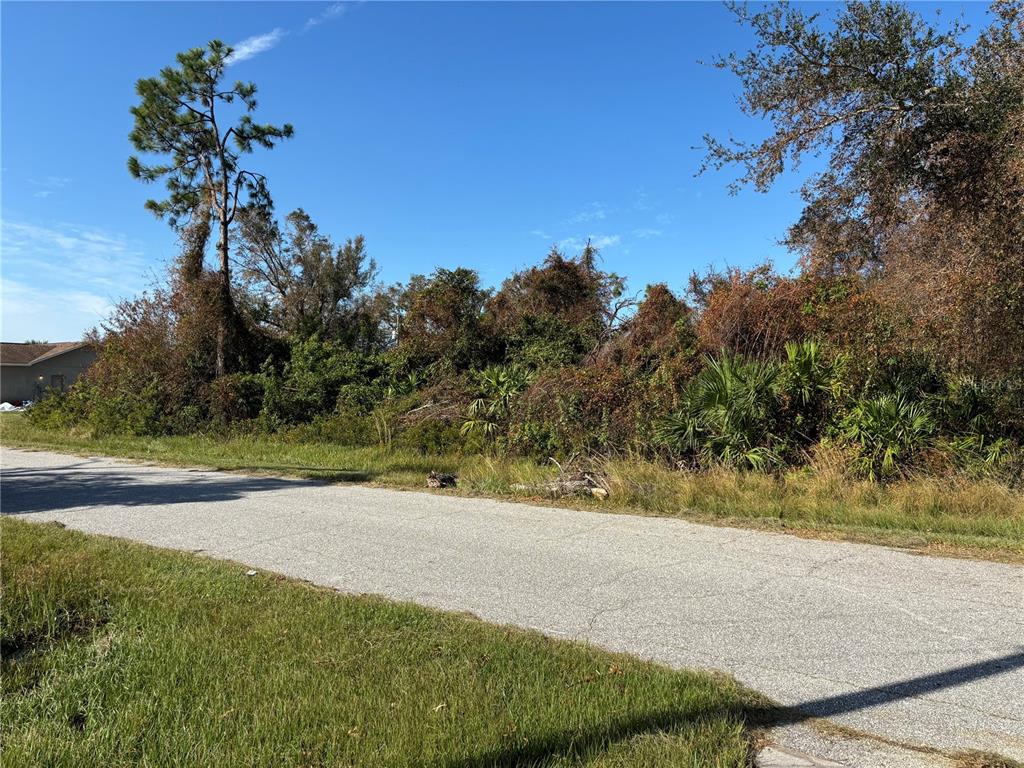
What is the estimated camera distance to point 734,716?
3637 millimetres

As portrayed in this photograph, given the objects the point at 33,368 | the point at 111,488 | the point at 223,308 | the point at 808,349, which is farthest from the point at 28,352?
the point at 808,349

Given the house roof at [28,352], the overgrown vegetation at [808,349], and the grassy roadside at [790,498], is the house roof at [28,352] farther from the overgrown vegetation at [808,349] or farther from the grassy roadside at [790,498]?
the grassy roadside at [790,498]

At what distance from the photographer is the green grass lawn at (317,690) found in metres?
3.26

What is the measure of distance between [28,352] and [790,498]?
61.1 m

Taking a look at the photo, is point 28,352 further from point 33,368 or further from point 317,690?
point 317,690

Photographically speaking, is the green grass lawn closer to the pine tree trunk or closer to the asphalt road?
the asphalt road

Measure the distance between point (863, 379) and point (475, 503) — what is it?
690cm

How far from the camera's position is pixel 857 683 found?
13.6ft

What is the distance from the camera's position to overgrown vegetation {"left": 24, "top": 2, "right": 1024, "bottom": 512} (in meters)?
10.3

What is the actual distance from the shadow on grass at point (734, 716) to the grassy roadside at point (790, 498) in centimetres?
326

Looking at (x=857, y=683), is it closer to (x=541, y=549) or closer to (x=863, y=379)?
(x=541, y=549)

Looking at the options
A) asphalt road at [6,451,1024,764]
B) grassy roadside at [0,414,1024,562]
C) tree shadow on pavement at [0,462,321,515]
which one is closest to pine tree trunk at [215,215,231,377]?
tree shadow on pavement at [0,462,321,515]

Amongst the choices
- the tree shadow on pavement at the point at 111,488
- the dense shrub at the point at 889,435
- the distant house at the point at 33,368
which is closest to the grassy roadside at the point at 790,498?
the dense shrub at the point at 889,435

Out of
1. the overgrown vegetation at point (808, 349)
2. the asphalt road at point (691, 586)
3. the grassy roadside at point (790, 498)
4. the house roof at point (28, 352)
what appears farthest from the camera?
the house roof at point (28, 352)
